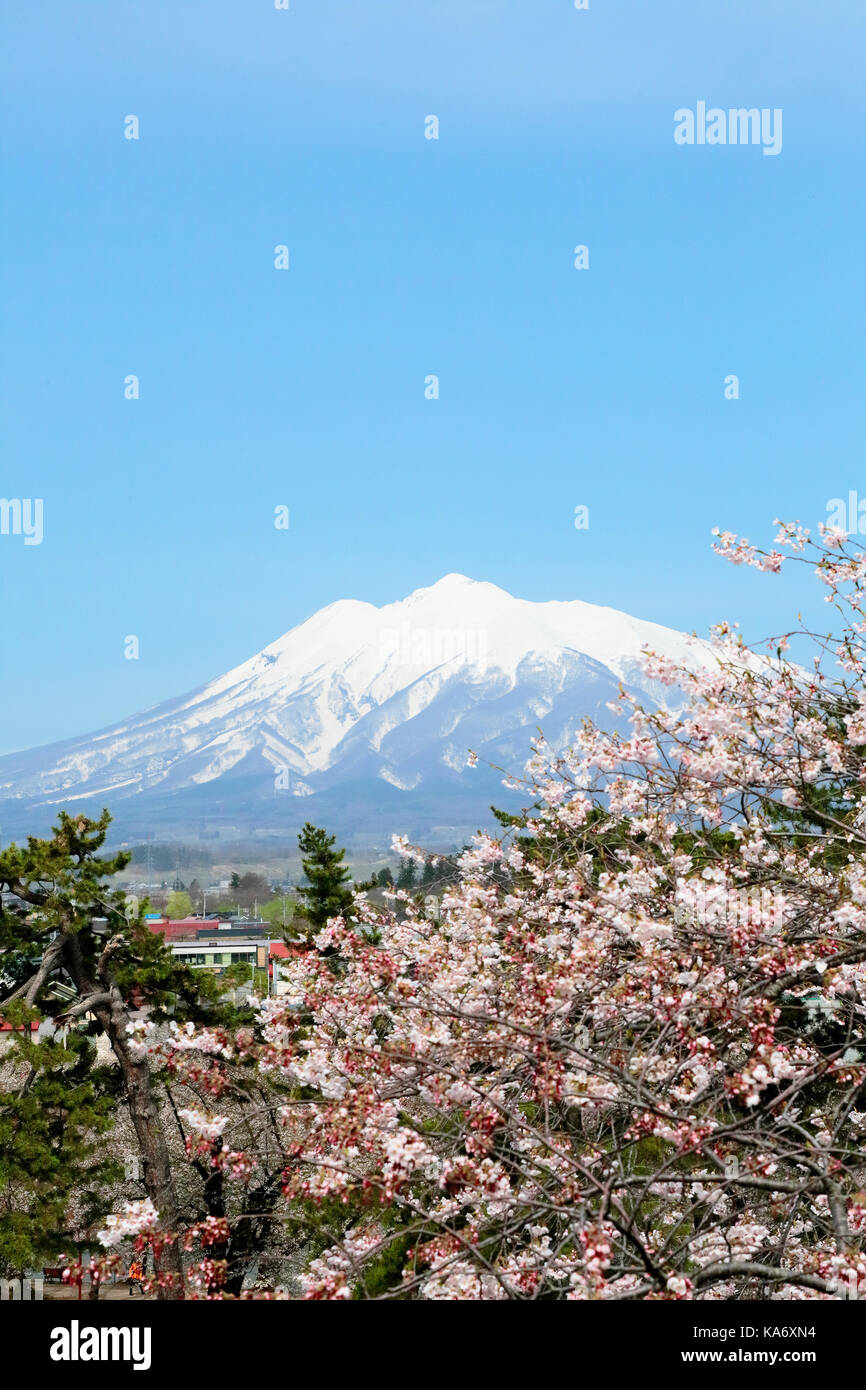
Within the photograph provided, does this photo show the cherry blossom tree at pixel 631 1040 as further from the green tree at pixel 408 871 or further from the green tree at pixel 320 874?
the green tree at pixel 320 874

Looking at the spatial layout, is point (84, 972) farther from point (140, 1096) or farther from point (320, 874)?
point (320, 874)

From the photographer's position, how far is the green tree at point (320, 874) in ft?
54.4

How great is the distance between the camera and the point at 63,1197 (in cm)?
877

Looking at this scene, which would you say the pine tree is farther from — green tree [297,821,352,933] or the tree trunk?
green tree [297,821,352,933]

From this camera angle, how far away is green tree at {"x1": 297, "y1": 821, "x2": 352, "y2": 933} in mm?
16594

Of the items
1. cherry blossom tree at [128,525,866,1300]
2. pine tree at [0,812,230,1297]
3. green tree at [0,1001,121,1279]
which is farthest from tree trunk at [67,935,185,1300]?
cherry blossom tree at [128,525,866,1300]

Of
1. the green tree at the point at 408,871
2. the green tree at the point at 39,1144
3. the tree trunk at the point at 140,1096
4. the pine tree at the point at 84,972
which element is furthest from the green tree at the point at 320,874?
the green tree at the point at 39,1144

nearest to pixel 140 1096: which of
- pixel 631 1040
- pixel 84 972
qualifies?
pixel 84 972

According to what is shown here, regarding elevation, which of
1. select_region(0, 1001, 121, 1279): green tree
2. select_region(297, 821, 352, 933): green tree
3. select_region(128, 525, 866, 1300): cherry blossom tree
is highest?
select_region(128, 525, 866, 1300): cherry blossom tree

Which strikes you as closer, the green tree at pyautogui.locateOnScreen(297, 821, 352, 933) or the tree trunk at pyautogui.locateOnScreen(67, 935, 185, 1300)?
the tree trunk at pyautogui.locateOnScreen(67, 935, 185, 1300)

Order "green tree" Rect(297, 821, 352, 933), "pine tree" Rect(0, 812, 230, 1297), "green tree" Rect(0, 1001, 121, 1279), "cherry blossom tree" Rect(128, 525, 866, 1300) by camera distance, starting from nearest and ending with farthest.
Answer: "cherry blossom tree" Rect(128, 525, 866, 1300) < "green tree" Rect(0, 1001, 121, 1279) < "pine tree" Rect(0, 812, 230, 1297) < "green tree" Rect(297, 821, 352, 933)
